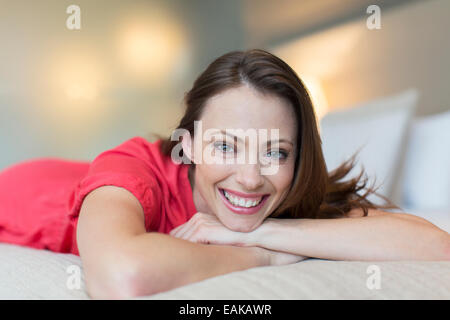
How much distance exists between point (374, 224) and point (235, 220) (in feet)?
1.05

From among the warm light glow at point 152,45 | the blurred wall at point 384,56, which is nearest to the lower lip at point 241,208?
the blurred wall at point 384,56

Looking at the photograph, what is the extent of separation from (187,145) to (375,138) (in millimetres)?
1157

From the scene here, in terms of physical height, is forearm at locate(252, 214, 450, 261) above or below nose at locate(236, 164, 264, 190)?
below

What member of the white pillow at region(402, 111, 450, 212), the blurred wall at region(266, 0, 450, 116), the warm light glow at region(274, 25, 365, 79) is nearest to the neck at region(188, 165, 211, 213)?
the white pillow at region(402, 111, 450, 212)

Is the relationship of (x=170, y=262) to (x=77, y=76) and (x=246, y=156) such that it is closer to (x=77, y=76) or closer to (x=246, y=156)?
(x=246, y=156)

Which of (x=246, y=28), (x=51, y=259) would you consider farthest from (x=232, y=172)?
(x=246, y=28)

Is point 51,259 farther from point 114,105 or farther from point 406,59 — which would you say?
point 114,105

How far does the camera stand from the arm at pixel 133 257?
78 centimetres

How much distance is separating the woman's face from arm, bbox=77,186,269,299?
0.44 feet

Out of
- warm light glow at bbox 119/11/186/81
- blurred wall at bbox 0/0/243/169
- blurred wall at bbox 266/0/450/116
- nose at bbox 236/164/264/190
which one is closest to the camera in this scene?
nose at bbox 236/164/264/190

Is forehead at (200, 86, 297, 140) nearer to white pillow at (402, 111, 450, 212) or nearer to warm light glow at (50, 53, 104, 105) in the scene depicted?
white pillow at (402, 111, 450, 212)

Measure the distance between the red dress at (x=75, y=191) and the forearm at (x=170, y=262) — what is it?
0.22 meters

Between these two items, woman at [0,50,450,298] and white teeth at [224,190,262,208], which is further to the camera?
white teeth at [224,190,262,208]

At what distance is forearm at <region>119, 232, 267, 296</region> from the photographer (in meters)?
0.78
